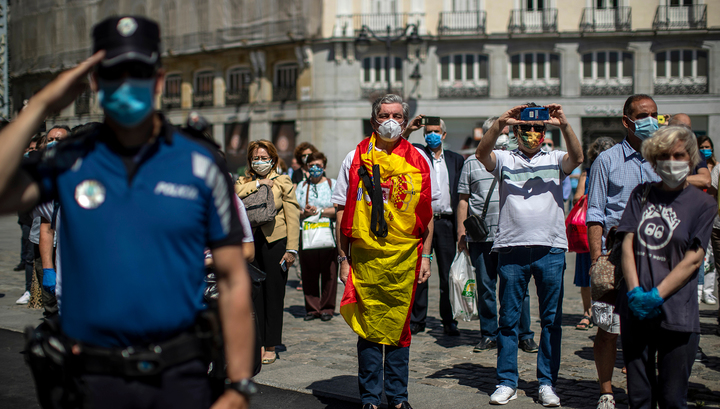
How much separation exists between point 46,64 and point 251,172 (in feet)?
134

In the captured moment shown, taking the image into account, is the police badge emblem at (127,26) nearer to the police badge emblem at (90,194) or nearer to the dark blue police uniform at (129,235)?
the dark blue police uniform at (129,235)

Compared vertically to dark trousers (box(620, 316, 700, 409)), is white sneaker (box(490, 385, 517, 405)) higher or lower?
lower

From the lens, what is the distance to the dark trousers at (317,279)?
29.1 feet

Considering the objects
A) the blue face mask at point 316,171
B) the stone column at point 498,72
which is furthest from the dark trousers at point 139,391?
the stone column at point 498,72

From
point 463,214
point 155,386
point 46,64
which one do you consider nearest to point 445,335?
point 463,214

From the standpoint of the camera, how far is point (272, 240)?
22.4 ft

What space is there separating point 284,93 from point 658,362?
33396mm

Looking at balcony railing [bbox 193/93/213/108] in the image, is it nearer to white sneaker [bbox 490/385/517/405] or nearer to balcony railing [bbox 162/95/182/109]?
balcony railing [bbox 162/95/182/109]

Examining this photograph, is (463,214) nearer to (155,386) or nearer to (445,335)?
(445,335)

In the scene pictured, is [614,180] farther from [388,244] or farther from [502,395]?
[502,395]

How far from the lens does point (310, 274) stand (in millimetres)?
9078

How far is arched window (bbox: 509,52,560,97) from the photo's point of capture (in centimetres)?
3347

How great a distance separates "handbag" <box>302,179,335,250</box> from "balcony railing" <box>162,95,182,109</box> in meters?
32.4

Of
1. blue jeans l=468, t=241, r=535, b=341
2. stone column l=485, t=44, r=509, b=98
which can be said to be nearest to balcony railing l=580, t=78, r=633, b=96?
stone column l=485, t=44, r=509, b=98
